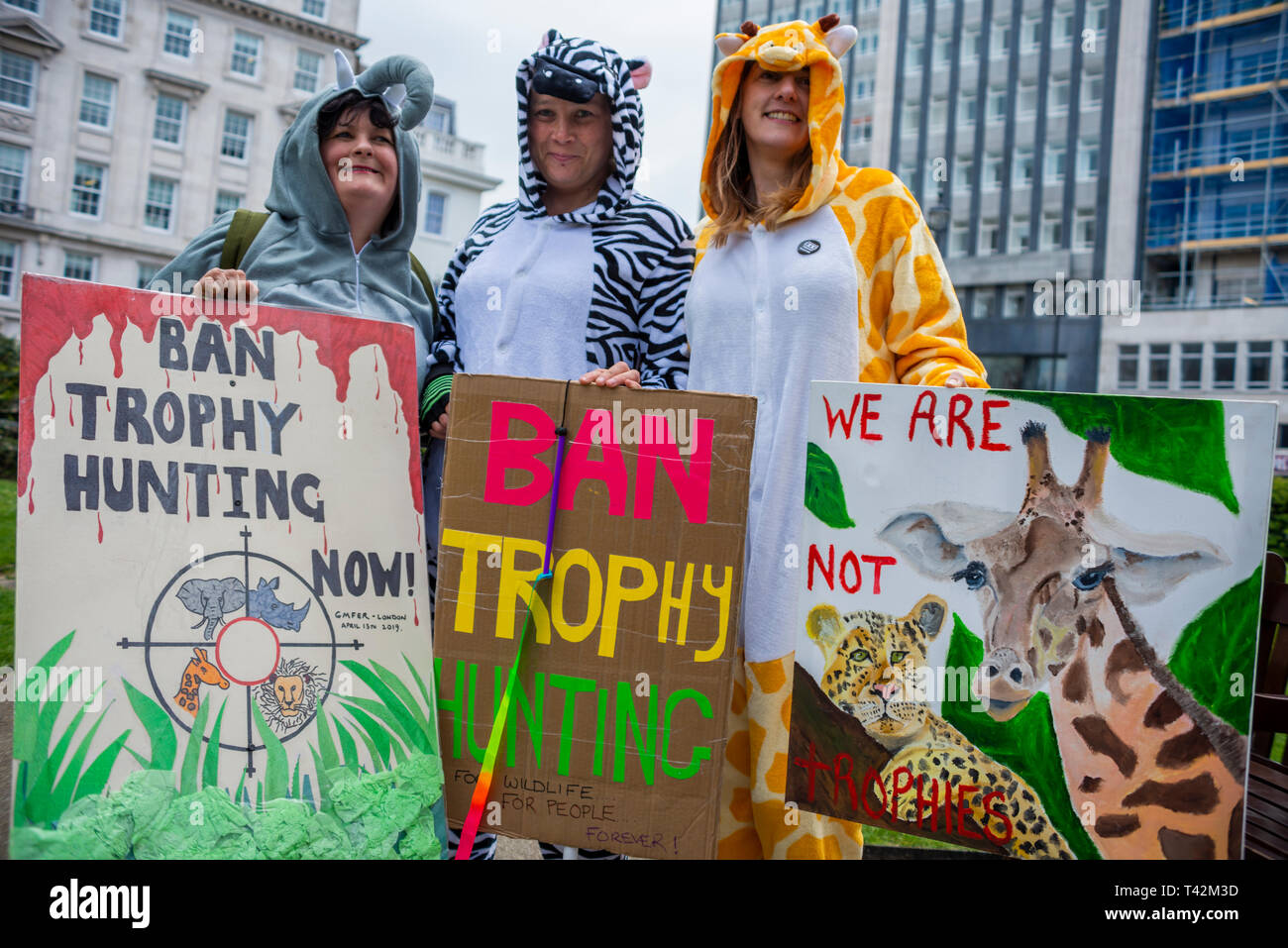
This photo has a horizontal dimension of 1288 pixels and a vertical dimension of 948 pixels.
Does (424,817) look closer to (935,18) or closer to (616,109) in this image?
(616,109)

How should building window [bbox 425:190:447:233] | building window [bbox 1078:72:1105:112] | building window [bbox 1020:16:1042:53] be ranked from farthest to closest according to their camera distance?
building window [bbox 1020:16:1042:53] → building window [bbox 1078:72:1105:112] → building window [bbox 425:190:447:233]

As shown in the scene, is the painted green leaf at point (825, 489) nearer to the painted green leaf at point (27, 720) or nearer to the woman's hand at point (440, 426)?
the woman's hand at point (440, 426)

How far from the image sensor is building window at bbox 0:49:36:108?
1048 inches

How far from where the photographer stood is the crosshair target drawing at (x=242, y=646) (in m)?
1.73

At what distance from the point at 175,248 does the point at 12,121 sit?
4835 millimetres

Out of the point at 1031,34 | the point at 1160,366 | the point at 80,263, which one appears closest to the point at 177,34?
the point at 80,263

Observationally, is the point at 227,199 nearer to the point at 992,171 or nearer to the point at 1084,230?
the point at 992,171

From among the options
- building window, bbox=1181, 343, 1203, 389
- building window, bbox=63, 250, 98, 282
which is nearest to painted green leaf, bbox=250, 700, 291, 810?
building window, bbox=63, 250, 98, 282

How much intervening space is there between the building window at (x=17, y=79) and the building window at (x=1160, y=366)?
33395 mm

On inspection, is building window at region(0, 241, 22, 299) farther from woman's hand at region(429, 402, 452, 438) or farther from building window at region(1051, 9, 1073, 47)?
building window at region(1051, 9, 1073, 47)

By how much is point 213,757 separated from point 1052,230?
37.2m

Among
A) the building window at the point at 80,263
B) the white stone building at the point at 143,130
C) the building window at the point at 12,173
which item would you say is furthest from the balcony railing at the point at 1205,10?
the building window at the point at 12,173

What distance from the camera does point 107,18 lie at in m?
28.0

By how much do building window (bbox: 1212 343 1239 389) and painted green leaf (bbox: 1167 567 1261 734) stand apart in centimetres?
3400
